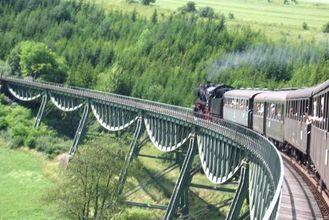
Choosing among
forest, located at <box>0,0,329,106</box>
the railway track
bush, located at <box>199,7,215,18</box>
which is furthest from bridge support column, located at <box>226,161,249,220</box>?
bush, located at <box>199,7,215,18</box>

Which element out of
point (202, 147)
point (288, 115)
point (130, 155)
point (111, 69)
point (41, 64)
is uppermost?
point (111, 69)

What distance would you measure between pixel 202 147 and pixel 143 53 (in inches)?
3619

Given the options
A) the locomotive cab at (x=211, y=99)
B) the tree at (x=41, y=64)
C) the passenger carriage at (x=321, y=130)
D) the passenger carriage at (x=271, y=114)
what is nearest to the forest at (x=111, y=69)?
the tree at (x=41, y=64)

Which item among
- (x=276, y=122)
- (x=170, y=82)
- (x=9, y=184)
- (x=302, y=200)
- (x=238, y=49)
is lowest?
(x=9, y=184)

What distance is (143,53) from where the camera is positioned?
445 feet

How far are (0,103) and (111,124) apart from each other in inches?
1382

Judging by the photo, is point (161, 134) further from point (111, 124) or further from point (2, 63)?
point (2, 63)

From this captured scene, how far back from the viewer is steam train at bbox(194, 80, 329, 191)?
2169 centimetres

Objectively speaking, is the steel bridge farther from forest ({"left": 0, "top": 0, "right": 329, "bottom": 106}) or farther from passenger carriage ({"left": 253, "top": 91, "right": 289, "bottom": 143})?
forest ({"left": 0, "top": 0, "right": 329, "bottom": 106})

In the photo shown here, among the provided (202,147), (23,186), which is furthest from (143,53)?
(202,147)

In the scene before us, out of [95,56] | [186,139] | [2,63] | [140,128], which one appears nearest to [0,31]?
[2,63]

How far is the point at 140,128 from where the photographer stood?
58.5 meters

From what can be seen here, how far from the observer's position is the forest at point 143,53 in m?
107

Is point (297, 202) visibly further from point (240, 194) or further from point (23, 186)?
point (23, 186)
